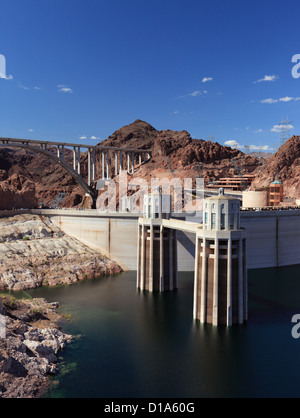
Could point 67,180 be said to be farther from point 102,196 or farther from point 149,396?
point 149,396

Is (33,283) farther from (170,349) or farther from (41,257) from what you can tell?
(170,349)

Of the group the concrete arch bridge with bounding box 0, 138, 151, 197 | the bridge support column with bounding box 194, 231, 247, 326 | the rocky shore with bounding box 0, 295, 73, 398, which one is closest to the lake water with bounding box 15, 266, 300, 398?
the rocky shore with bounding box 0, 295, 73, 398

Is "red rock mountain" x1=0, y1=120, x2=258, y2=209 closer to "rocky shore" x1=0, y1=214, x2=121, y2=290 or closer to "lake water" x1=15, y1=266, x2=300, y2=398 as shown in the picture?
"rocky shore" x1=0, y1=214, x2=121, y2=290

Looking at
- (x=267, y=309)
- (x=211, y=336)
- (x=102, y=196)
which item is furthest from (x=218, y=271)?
(x=102, y=196)

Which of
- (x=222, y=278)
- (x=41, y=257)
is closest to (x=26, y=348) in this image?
(x=222, y=278)

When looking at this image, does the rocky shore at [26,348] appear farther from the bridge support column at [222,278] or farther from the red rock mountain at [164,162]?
the red rock mountain at [164,162]

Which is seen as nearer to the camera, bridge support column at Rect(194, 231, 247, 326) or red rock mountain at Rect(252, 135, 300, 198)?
bridge support column at Rect(194, 231, 247, 326)
